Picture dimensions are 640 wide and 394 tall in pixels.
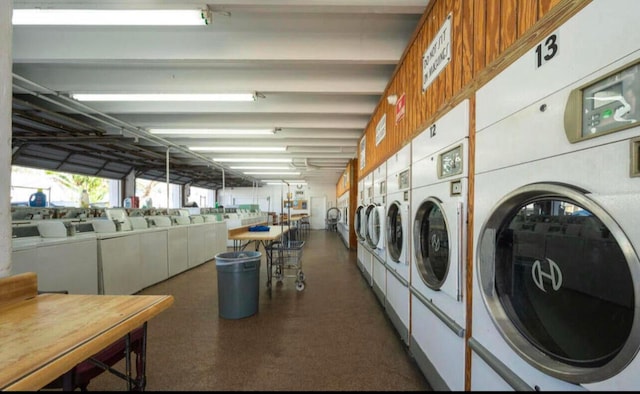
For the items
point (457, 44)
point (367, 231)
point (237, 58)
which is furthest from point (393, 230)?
point (237, 58)

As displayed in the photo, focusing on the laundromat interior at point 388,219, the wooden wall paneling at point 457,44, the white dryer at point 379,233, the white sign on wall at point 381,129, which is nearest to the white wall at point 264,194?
the laundromat interior at point 388,219

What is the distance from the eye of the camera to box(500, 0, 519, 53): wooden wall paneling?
3.72 ft

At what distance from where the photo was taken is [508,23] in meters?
1.17

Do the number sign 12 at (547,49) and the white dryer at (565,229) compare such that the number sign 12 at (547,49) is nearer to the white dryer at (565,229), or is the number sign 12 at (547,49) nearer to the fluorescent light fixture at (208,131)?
the white dryer at (565,229)

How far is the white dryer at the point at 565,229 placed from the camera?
27.1 inches

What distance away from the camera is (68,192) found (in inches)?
424

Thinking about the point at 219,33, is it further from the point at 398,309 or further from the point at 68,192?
the point at 68,192

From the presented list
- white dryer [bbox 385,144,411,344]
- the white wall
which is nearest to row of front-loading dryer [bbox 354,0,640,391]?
white dryer [bbox 385,144,411,344]

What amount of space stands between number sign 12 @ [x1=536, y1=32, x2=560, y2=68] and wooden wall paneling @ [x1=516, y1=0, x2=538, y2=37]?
0.14 meters

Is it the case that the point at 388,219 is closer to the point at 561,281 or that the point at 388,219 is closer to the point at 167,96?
the point at 561,281

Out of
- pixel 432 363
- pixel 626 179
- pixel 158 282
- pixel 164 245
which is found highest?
pixel 626 179

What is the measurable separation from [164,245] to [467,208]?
16.0 feet

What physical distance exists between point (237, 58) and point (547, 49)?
8.61ft

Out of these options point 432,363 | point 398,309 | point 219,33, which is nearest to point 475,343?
point 432,363
